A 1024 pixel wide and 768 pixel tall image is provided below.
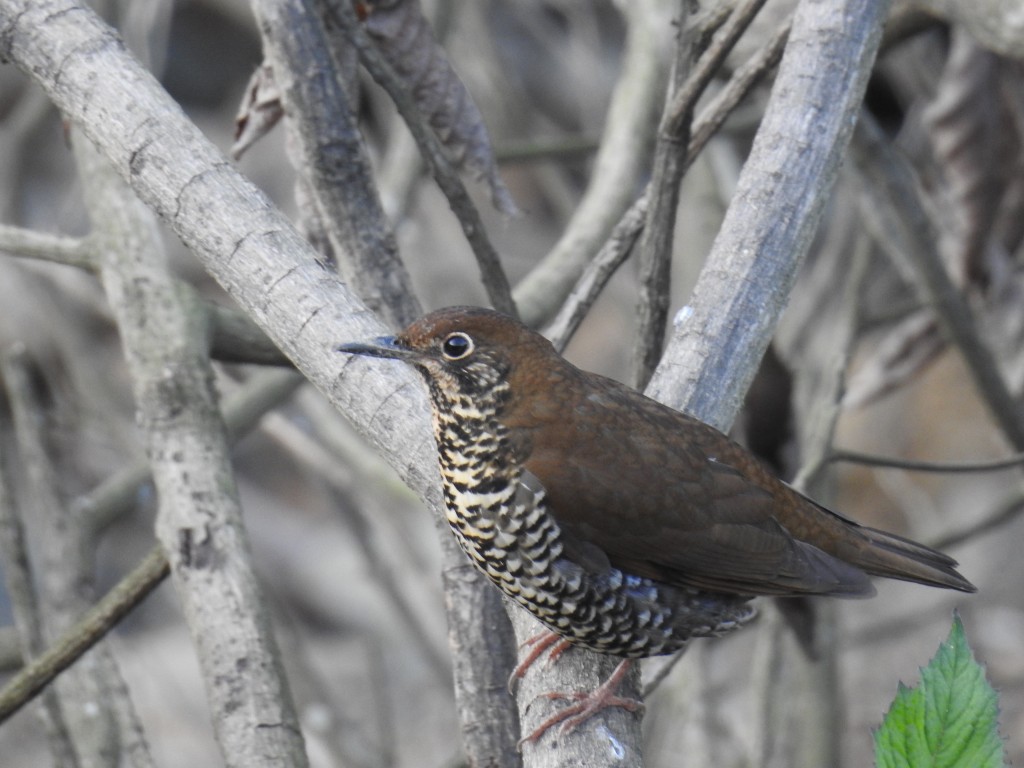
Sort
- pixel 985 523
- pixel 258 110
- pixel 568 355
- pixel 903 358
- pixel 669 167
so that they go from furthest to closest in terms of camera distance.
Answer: pixel 568 355
pixel 903 358
pixel 985 523
pixel 258 110
pixel 669 167

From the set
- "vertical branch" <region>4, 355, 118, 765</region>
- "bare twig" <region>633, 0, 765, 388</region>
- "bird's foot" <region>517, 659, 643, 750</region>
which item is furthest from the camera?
"vertical branch" <region>4, 355, 118, 765</region>

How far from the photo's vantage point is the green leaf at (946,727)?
1717mm

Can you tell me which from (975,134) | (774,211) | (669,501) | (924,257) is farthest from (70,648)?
(975,134)

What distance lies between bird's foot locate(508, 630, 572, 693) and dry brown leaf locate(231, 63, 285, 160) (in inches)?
53.7

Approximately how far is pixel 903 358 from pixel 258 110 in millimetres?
2963

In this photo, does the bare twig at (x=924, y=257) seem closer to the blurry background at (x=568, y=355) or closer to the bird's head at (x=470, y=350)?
the blurry background at (x=568, y=355)

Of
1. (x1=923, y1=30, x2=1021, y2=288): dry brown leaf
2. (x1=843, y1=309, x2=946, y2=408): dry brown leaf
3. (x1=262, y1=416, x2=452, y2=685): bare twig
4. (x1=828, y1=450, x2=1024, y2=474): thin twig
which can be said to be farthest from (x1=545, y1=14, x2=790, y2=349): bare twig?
(x1=262, y1=416, x2=452, y2=685): bare twig

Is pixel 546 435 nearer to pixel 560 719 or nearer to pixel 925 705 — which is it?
pixel 560 719

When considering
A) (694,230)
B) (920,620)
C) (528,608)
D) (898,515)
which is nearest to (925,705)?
(528,608)

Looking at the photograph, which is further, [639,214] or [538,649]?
[639,214]

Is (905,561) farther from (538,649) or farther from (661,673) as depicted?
(538,649)

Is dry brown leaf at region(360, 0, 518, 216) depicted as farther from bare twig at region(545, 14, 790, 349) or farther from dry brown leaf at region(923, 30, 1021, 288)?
dry brown leaf at region(923, 30, 1021, 288)

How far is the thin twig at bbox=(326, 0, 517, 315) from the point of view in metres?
3.00

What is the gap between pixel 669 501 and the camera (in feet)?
9.70
